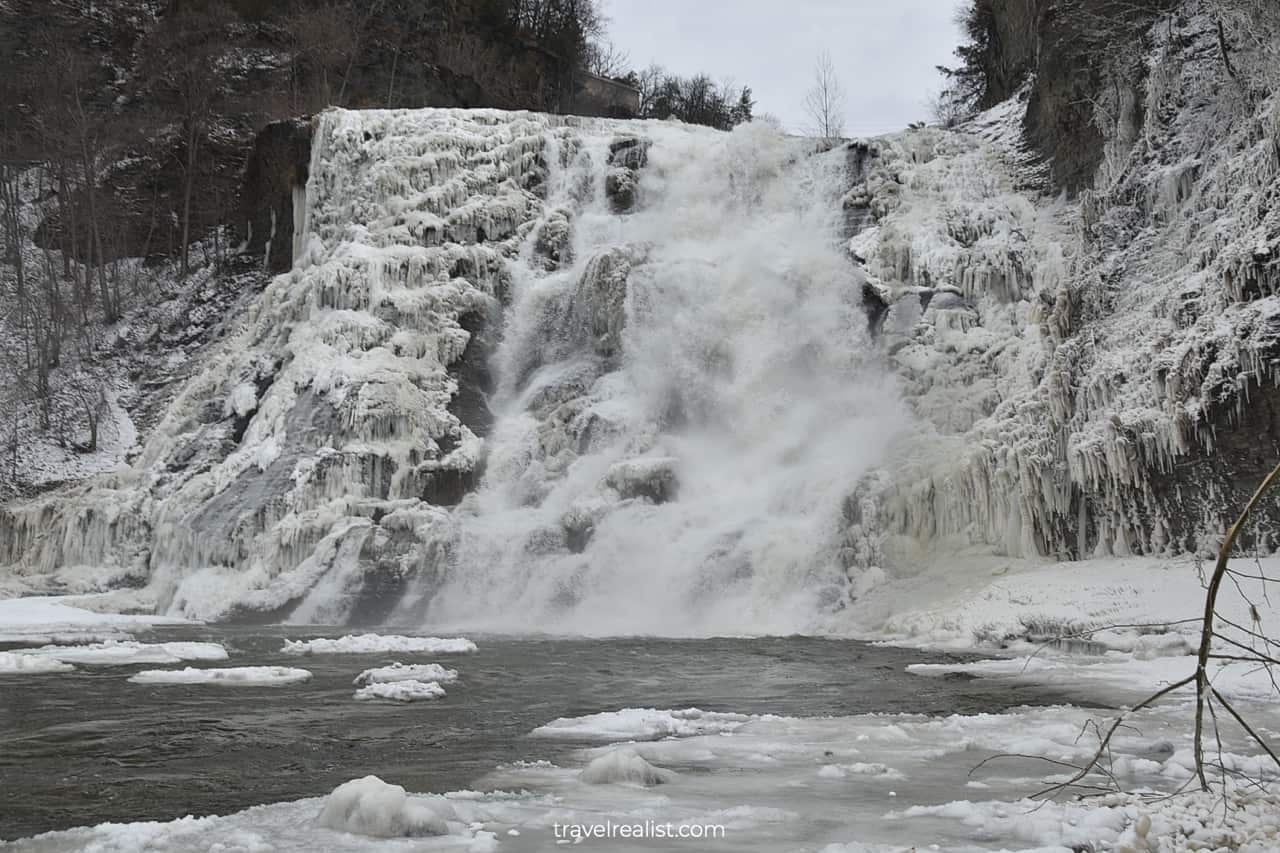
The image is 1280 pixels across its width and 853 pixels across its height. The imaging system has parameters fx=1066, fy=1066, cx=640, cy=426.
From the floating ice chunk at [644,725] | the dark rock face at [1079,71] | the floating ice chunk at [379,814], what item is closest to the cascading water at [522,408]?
the dark rock face at [1079,71]

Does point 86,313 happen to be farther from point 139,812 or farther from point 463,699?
point 139,812

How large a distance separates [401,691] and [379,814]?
4.01 metres

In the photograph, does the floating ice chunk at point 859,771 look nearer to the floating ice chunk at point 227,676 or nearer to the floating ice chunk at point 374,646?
the floating ice chunk at point 227,676

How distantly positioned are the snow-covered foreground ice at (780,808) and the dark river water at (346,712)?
47cm

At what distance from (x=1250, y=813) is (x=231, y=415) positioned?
18.9 meters

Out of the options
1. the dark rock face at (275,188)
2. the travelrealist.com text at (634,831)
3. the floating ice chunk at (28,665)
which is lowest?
the floating ice chunk at (28,665)

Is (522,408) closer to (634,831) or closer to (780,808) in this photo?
(780,808)

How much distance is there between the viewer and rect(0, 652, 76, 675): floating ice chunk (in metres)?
9.75

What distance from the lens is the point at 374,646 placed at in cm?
1173

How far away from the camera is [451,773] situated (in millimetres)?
5754

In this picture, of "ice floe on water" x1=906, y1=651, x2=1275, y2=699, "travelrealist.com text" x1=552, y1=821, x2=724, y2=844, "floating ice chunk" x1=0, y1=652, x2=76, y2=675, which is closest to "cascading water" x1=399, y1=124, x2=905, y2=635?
Result: "ice floe on water" x1=906, y1=651, x2=1275, y2=699

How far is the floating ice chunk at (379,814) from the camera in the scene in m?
4.41

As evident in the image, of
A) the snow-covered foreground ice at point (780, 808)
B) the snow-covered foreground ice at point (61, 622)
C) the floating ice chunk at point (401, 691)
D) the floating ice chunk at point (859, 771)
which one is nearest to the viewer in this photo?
the snow-covered foreground ice at point (780, 808)

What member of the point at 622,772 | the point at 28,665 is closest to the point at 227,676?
the point at 28,665
